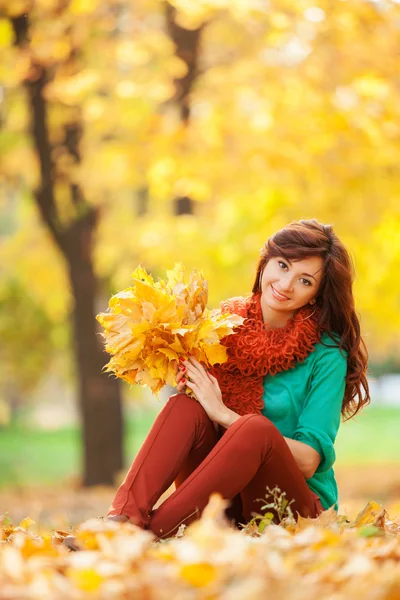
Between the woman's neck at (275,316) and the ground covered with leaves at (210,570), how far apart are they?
1612 mm

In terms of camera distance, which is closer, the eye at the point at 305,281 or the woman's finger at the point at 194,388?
the woman's finger at the point at 194,388

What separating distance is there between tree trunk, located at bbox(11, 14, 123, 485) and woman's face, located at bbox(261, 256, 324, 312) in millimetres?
6259

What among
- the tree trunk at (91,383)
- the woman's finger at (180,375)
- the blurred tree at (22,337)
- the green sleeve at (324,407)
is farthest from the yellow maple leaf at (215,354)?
the blurred tree at (22,337)

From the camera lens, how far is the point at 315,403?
346 centimetres

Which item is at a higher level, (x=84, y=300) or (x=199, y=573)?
(x=199, y=573)

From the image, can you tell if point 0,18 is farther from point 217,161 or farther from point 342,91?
point 342,91

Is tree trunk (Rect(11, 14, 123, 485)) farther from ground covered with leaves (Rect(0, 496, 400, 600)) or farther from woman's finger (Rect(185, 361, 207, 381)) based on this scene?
Answer: ground covered with leaves (Rect(0, 496, 400, 600))

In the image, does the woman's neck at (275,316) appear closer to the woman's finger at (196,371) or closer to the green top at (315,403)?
the green top at (315,403)

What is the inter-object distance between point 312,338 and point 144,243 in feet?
22.1

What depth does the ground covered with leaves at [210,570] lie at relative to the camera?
1700 millimetres

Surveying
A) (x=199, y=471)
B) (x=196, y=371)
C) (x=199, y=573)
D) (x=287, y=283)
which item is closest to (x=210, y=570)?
(x=199, y=573)

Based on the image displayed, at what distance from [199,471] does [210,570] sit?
4.41ft

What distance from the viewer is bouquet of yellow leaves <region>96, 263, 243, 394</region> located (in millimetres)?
3322

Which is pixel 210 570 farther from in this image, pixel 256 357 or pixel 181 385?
pixel 256 357
